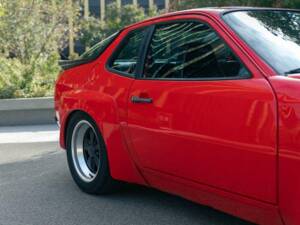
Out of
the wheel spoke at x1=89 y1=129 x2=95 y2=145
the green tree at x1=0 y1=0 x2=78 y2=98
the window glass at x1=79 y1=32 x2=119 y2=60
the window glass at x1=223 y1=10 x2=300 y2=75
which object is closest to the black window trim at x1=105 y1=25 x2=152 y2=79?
the window glass at x1=79 y1=32 x2=119 y2=60

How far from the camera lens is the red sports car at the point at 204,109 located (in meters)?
3.17

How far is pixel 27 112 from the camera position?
→ 1048 cm

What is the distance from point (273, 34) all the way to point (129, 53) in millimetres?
1442

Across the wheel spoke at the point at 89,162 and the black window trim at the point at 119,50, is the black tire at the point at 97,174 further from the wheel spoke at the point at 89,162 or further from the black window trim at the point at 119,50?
the black window trim at the point at 119,50

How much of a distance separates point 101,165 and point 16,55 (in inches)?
457

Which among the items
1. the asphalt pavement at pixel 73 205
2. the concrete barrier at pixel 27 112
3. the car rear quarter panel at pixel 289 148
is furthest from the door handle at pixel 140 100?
the concrete barrier at pixel 27 112

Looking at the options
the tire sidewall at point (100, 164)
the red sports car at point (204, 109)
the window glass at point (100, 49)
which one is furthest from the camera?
the window glass at point (100, 49)

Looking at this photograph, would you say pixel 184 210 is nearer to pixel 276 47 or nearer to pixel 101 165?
pixel 101 165

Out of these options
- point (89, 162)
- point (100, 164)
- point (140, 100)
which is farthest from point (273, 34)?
point (89, 162)

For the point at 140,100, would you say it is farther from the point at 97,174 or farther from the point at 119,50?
the point at 97,174

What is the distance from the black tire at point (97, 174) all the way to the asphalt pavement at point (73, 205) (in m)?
0.09

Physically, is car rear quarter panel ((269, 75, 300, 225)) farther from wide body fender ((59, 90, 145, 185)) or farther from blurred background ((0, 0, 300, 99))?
blurred background ((0, 0, 300, 99))

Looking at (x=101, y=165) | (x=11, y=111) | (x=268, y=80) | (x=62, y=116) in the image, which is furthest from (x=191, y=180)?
(x=11, y=111)

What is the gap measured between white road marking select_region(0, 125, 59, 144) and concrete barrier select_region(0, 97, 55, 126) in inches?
9.9
